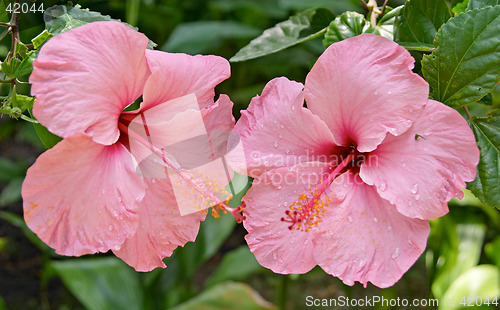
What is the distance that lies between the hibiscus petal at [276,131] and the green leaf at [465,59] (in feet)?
0.46

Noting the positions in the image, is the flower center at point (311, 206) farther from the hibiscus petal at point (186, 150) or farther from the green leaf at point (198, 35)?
the green leaf at point (198, 35)

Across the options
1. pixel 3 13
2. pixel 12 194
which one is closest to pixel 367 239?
pixel 3 13

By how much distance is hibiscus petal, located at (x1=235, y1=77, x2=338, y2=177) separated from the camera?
57cm

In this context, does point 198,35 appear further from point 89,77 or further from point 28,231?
point 89,77

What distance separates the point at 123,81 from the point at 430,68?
0.34 meters

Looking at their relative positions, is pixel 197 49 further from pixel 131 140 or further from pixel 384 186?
pixel 384 186

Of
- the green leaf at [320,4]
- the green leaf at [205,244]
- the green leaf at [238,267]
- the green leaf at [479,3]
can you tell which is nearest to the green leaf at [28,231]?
the green leaf at [205,244]

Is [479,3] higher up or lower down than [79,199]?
higher up

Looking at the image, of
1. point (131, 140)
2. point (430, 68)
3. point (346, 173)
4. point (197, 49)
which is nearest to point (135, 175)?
point (131, 140)

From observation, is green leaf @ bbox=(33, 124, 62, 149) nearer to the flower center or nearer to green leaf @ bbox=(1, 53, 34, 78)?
green leaf @ bbox=(1, 53, 34, 78)

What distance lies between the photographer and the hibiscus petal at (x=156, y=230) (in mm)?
563

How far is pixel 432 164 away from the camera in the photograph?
51 centimetres

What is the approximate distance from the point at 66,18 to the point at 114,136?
0.54 ft

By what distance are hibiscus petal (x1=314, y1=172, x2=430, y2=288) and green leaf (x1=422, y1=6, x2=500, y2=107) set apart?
0.48ft
